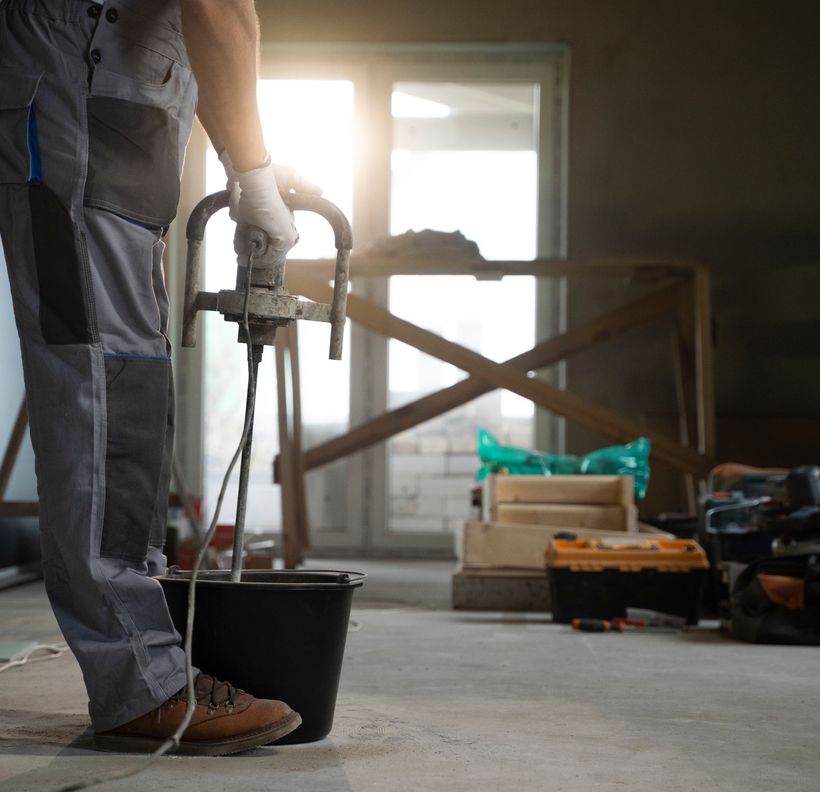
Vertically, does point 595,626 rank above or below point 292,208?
below

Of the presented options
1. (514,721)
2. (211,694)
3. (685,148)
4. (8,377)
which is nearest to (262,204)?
(211,694)

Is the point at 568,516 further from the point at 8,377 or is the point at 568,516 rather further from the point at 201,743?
the point at 201,743

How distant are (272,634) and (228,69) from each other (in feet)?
2.57

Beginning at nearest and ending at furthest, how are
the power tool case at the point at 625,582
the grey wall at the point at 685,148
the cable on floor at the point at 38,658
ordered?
the cable on floor at the point at 38,658
the power tool case at the point at 625,582
the grey wall at the point at 685,148

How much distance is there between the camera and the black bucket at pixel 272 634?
1588 mm

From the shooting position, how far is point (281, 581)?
1760mm

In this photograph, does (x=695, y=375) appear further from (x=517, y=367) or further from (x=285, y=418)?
(x=285, y=418)

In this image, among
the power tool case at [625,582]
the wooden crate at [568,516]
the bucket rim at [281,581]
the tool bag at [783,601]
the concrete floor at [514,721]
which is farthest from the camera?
the wooden crate at [568,516]

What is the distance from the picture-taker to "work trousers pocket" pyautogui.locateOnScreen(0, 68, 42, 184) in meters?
1.51

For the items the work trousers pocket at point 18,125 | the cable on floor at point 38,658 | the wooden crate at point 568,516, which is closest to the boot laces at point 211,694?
the work trousers pocket at point 18,125

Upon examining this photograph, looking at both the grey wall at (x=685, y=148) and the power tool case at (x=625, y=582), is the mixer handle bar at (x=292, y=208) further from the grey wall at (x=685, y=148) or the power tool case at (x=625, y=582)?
the grey wall at (x=685, y=148)

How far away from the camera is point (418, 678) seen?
7.45 ft

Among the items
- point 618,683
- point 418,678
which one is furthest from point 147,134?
point 618,683

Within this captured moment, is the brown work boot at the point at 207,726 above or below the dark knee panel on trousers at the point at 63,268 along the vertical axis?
below
